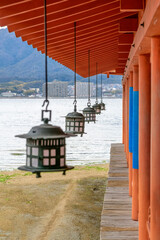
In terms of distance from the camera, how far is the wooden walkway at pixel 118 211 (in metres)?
5.81

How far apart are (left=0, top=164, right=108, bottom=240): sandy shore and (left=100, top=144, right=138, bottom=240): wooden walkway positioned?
1938 mm

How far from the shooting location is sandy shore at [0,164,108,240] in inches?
445

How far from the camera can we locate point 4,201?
14.9 meters

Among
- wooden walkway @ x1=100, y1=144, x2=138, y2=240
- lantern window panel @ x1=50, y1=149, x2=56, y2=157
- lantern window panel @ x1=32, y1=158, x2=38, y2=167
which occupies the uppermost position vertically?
lantern window panel @ x1=50, y1=149, x2=56, y2=157

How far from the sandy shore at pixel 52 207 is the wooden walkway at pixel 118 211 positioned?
1.94 m

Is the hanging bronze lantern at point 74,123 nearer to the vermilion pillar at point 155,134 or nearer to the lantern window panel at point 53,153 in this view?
the lantern window panel at point 53,153

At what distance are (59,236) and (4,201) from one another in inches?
182

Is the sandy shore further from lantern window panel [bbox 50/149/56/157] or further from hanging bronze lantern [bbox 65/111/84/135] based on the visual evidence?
lantern window panel [bbox 50/149/56/157]

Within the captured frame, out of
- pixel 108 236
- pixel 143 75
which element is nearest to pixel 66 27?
pixel 143 75

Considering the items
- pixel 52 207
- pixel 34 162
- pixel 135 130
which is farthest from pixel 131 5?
pixel 52 207

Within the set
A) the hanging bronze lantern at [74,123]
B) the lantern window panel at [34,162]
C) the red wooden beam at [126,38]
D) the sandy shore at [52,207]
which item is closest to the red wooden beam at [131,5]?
the hanging bronze lantern at [74,123]

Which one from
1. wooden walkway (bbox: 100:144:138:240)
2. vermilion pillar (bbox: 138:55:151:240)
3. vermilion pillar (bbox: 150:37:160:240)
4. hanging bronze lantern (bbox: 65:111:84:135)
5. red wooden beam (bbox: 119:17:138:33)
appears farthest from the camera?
red wooden beam (bbox: 119:17:138:33)

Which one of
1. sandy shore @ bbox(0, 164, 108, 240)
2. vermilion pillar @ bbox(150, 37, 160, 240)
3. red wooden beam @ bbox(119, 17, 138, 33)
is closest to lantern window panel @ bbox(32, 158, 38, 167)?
vermilion pillar @ bbox(150, 37, 160, 240)

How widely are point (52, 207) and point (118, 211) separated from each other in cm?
765
